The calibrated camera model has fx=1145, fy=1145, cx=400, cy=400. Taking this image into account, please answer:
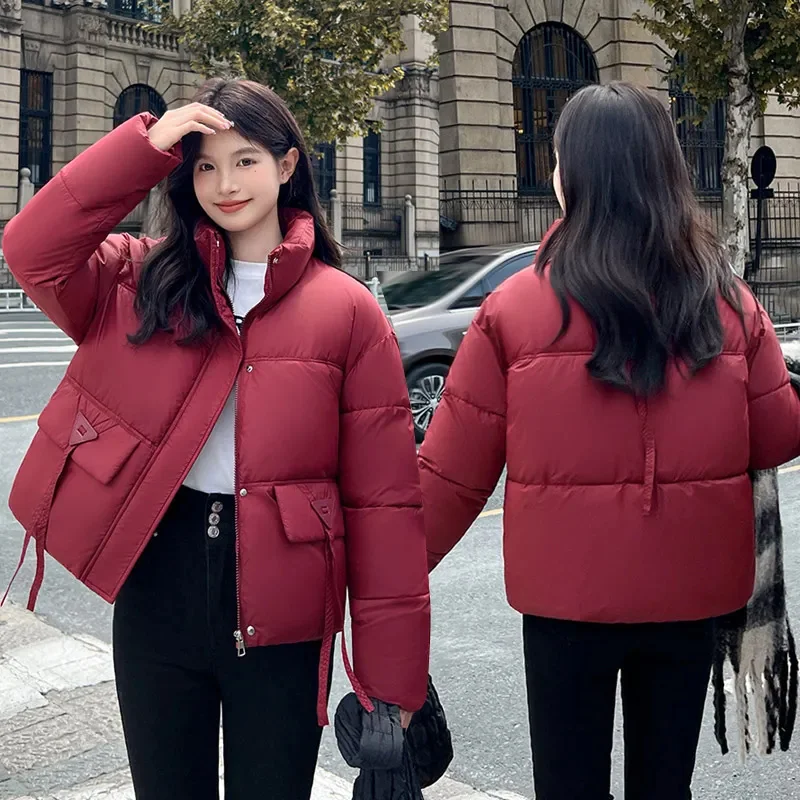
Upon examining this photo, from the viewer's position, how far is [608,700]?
8.11 feet

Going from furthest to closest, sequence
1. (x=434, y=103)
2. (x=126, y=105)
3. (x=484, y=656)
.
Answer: (x=434, y=103) → (x=126, y=105) → (x=484, y=656)

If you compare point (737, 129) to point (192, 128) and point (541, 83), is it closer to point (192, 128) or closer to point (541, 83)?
point (541, 83)

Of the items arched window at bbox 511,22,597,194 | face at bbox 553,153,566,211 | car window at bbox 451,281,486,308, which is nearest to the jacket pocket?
face at bbox 553,153,566,211

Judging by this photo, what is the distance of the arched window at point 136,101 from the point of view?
36.3m

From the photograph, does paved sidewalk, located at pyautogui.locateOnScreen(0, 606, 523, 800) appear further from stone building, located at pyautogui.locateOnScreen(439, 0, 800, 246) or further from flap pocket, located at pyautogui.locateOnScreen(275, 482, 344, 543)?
stone building, located at pyautogui.locateOnScreen(439, 0, 800, 246)

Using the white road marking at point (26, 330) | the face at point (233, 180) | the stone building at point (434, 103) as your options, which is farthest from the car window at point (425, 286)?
the stone building at point (434, 103)

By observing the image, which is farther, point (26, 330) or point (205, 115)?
point (26, 330)

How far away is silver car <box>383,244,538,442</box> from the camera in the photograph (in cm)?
1062

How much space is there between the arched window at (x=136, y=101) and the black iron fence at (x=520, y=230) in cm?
1160

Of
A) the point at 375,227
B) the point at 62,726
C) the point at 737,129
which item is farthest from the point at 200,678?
the point at 375,227

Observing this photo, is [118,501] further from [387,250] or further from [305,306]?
[387,250]

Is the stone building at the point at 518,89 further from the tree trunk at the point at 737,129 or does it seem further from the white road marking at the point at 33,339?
the white road marking at the point at 33,339

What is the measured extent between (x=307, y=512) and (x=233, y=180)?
2.36 feet

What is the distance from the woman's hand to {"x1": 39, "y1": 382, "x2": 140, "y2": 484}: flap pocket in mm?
541
